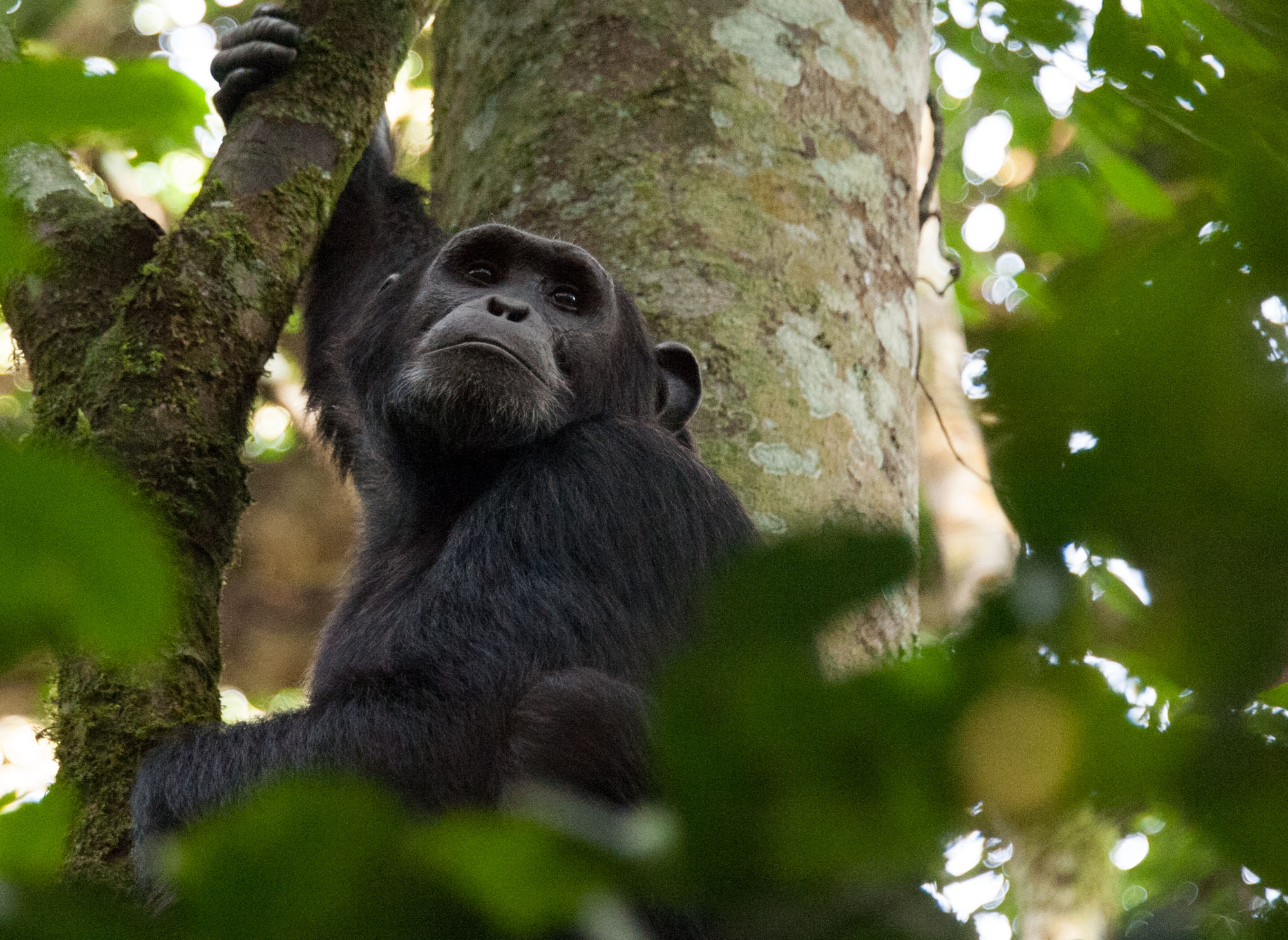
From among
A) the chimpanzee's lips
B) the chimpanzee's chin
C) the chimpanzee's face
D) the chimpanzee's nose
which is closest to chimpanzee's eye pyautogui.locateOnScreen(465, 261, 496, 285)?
the chimpanzee's face

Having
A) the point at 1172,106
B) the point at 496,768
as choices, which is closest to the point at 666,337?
the point at 496,768

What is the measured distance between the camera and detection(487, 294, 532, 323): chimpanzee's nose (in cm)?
396

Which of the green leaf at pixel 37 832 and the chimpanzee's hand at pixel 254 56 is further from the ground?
the green leaf at pixel 37 832

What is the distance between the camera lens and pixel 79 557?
72 centimetres

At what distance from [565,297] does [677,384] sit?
532 mm

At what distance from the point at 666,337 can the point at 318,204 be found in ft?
3.45

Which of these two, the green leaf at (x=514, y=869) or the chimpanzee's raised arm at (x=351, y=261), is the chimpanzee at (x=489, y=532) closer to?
the chimpanzee's raised arm at (x=351, y=261)

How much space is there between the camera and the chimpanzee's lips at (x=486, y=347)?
12.6ft

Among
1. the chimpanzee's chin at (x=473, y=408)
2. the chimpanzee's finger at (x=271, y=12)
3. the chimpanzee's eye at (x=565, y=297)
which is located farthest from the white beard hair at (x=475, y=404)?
the chimpanzee's finger at (x=271, y=12)

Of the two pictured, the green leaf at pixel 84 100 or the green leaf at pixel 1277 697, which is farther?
the green leaf at pixel 1277 697

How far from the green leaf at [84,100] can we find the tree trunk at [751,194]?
277 centimetres

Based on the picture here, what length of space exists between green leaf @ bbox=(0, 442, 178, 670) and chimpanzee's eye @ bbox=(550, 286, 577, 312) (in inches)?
132

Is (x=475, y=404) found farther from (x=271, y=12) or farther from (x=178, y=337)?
(x=271, y=12)

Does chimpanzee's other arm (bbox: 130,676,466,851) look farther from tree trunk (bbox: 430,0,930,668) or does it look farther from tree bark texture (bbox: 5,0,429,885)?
tree trunk (bbox: 430,0,930,668)
